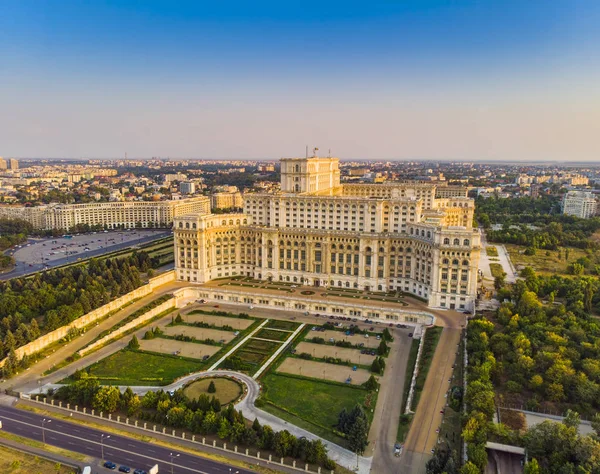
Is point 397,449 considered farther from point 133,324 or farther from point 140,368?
point 133,324

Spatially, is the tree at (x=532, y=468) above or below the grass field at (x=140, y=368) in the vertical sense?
above

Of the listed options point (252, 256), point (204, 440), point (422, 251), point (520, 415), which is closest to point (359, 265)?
point (422, 251)

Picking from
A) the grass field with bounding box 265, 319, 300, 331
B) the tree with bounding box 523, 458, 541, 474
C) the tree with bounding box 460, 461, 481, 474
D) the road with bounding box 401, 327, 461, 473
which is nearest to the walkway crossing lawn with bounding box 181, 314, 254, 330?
the grass field with bounding box 265, 319, 300, 331

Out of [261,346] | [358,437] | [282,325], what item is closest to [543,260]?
[282,325]

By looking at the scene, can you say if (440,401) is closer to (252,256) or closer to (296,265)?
(296,265)

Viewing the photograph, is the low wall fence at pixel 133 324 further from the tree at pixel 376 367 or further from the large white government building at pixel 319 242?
the tree at pixel 376 367

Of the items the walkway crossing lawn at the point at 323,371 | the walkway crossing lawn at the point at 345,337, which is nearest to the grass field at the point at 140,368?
the walkway crossing lawn at the point at 323,371

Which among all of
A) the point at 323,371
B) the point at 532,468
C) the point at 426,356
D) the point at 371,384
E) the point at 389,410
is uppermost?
the point at 532,468
